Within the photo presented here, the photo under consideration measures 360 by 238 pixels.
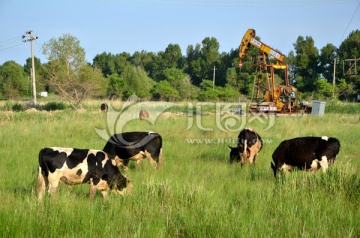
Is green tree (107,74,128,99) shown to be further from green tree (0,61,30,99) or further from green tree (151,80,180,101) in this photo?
green tree (0,61,30,99)

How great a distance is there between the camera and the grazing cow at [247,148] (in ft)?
32.6

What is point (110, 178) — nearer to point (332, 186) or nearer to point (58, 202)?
point (58, 202)

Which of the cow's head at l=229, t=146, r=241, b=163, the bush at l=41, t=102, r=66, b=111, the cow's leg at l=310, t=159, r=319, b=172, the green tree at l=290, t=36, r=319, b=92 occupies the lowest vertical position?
the cow's head at l=229, t=146, r=241, b=163

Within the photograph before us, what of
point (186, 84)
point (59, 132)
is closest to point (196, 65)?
point (186, 84)

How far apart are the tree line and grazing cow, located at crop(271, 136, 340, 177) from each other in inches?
997

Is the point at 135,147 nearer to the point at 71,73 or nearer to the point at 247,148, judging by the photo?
the point at 247,148

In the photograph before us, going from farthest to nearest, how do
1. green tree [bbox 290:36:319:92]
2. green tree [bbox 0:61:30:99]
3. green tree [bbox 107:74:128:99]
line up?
1. green tree [bbox 0:61:30:99]
2. green tree [bbox 107:74:128:99]
3. green tree [bbox 290:36:319:92]

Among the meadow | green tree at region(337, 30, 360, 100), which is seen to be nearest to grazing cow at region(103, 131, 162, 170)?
the meadow

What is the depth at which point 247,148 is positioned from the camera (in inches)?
395

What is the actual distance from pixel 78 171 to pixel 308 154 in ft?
16.8

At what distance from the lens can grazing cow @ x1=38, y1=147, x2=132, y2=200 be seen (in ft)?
21.3

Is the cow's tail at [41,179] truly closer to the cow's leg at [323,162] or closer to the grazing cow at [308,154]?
the grazing cow at [308,154]

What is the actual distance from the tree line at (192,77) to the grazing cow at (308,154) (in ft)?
83.1

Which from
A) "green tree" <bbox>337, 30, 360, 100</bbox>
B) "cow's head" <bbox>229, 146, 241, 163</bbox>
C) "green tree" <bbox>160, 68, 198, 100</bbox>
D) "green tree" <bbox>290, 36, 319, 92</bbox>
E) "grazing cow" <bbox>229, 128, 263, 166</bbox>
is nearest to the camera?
"grazing cow" <bbox>229, 128, 263, 166</bbox>
